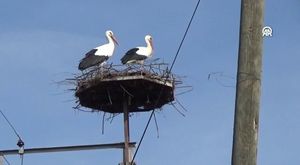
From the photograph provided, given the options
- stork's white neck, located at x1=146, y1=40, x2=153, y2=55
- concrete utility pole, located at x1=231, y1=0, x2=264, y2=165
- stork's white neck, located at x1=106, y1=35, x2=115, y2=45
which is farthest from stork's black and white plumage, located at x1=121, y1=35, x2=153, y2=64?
concrete utility pole, located at x1=231, y1=0, x2=264, y2=165

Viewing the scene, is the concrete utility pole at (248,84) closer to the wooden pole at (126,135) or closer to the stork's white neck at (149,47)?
the wooden pole at (126,135)

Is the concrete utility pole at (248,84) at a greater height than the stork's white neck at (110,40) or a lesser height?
lesser

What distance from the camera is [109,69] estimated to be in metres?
16.4

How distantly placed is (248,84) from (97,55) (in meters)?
10.9

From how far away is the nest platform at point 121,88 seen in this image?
53.1ft

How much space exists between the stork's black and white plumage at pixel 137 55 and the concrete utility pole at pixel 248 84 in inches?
387

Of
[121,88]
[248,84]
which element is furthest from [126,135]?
[248,84]

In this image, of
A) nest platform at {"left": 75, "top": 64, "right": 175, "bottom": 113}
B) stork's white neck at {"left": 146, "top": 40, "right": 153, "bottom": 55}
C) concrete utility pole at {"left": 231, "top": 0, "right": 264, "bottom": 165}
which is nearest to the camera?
concrete utility pole at {"left": 231, "top": 0, "right": 264, "bottom": 165}

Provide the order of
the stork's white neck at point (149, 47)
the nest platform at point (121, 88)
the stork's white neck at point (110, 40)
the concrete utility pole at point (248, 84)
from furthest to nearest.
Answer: the stork's white neck at point (110, 40) → the stork's white neck at point (149, 47) → the nest platform at point (121, 88) → the concrete utility pole at point (248, 84)

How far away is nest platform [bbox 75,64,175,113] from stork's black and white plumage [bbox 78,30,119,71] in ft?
2.38

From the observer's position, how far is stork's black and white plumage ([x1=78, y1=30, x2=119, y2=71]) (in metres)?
17.4

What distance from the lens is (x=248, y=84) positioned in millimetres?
7262

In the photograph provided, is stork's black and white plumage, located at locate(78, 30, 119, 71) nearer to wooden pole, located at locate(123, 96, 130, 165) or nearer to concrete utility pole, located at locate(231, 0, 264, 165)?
wooden pole, located at locate(123, 96, 130, 165)

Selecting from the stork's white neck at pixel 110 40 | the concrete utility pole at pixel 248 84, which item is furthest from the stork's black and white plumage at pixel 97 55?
the concrete utility pole at pixel 248 84
